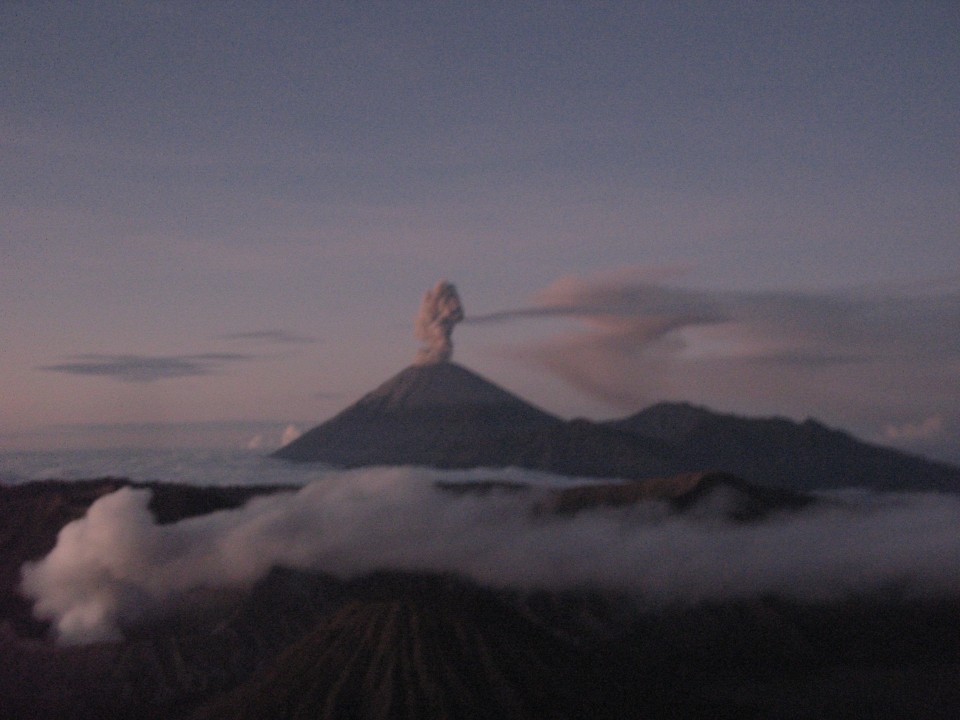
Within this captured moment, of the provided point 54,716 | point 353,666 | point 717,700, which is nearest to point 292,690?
point 353,666

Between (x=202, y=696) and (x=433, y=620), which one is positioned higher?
(x=433, y=620)

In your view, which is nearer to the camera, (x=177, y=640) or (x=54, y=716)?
(x=54, y=716)

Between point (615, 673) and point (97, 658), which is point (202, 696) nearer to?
point (97, 658)

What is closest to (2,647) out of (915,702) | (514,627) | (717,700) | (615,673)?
(514,627)

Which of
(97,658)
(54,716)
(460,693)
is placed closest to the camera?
(460,693)

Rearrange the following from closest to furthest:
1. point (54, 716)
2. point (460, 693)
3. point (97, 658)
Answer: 1. point (460, 693)
2. point (54, 716)
3. point (97, 658)

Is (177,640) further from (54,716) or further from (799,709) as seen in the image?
(799,709)

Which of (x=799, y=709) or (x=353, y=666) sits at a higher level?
(x=353, y=666)

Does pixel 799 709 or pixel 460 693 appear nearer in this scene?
pixel 460 693
